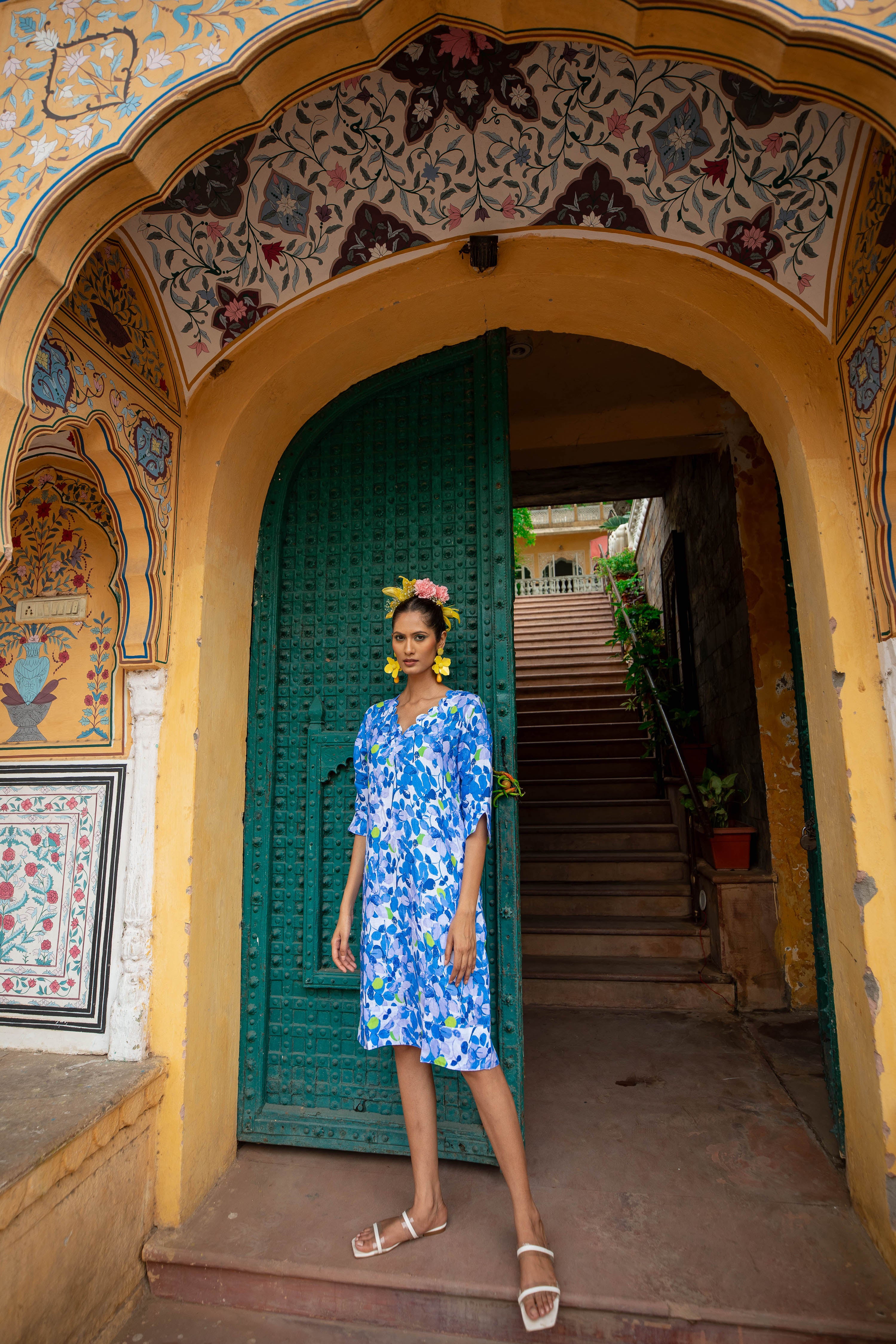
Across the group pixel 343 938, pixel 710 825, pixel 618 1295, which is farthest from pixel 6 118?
pixel 710 825

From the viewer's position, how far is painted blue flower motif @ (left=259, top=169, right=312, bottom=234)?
2148 millimetres

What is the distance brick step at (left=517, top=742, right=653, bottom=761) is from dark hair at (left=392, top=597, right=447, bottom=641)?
14.9ft

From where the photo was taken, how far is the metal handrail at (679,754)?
4.39 m

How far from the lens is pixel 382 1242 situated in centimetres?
187

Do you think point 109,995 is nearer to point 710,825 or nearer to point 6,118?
point 6,118

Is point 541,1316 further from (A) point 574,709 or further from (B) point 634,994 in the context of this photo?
(A) point 574,709

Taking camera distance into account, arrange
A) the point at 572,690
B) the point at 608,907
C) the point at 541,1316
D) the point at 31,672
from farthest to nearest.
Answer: the point at 572,690, the point at 608,907, the point at 31,672, the point at 541,1316

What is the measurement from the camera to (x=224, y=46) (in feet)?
4.93

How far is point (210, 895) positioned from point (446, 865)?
88 centimetres

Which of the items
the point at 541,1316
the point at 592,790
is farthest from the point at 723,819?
the point at 541,1316

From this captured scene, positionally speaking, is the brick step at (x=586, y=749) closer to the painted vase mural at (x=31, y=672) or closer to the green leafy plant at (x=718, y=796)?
the green leafy plant at (x=718, y=796)

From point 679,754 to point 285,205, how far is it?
3972 mm

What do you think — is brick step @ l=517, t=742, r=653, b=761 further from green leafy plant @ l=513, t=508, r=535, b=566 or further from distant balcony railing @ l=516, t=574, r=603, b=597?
distant balcony railing @ l=516, t=574, r=603, b=597

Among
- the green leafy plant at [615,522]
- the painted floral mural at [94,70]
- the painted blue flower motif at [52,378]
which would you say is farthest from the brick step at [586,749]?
the green leafy plant at [615,522]
